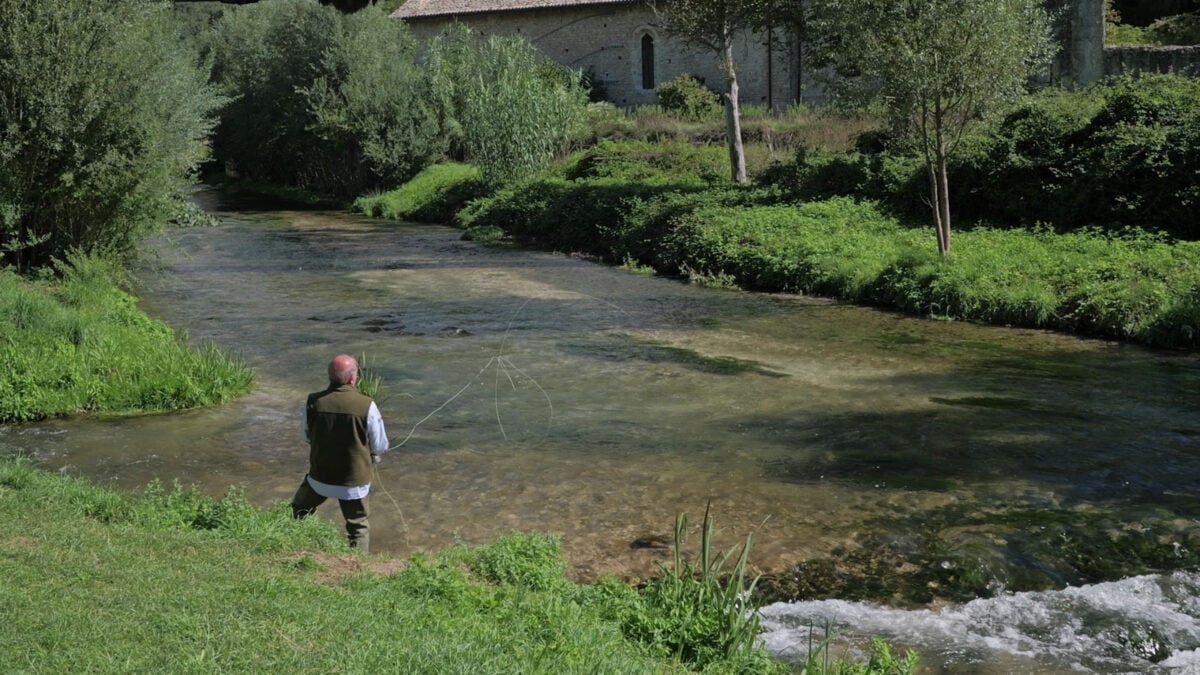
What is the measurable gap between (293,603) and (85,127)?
14050 millimetres

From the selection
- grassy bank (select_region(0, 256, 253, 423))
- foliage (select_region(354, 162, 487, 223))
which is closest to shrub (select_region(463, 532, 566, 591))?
grassy bank (select_region(0, 256, 253, 423))

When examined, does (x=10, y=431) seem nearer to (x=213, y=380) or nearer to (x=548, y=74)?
(x=213, y=380)

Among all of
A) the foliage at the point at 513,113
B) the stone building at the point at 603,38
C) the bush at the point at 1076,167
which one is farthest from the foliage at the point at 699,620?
the stone building at the point at 603,38

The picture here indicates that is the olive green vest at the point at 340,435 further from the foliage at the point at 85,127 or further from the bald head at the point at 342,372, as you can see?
the foliage at the point at 85,127

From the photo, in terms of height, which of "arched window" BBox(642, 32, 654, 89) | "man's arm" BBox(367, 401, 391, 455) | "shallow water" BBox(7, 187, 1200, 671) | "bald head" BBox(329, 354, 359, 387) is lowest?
"shallow water" BBox(7, 187, 1200, 671)

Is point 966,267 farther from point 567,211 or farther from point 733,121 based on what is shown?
point 567,211

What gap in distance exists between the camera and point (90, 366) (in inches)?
558

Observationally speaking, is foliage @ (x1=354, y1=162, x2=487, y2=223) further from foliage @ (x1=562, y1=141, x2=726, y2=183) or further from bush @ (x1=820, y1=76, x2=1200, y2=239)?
bush @ (x1=820, y1=76, x2=1200, y2=239)

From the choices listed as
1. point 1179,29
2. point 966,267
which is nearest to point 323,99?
point 1179,29

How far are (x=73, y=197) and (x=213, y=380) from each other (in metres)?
6.26

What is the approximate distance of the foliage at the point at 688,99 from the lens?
143 feet

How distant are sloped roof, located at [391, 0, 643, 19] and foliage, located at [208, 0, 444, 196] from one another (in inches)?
270

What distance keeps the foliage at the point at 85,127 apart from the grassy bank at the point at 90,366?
8.62 ft

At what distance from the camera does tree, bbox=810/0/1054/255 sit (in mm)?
20109
